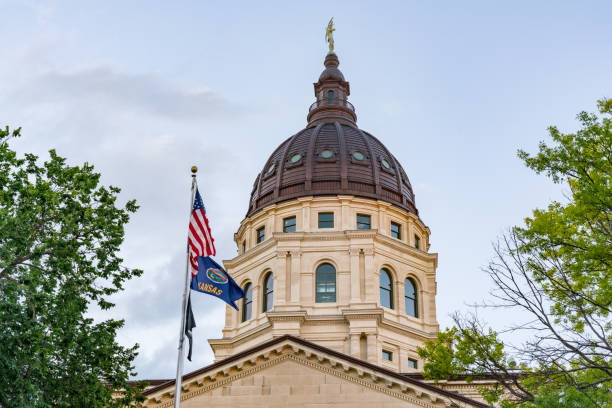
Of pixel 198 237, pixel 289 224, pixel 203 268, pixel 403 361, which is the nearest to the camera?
pixel 203 268

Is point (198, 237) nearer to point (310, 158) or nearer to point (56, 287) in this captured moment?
point (56, 287)

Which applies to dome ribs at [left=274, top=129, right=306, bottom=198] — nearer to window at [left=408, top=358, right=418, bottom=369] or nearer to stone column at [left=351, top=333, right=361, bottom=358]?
stone column at [left=351, top=333, right=361, bottom=358]

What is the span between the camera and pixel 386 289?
51.1 m

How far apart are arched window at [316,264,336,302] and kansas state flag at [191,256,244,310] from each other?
2859 cm

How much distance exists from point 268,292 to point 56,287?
29483mm

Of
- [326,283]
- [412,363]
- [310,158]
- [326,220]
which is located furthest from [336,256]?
[310,158]

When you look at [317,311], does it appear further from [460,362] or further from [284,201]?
[460,362]

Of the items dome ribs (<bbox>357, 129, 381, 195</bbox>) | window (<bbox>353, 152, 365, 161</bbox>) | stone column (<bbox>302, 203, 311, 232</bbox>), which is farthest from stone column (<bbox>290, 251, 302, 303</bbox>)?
window (<bbox>353, 152, 365, 161</bbox>)

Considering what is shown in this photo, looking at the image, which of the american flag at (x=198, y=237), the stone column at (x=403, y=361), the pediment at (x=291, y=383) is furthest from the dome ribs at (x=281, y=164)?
the american flag at (x=198, y=237)

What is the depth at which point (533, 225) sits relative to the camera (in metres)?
19.0

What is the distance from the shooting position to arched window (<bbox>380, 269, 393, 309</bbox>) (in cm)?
5059

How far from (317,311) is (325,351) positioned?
19457mm

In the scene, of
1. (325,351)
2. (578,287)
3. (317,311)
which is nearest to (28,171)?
(325,351)

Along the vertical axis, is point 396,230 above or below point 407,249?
above
